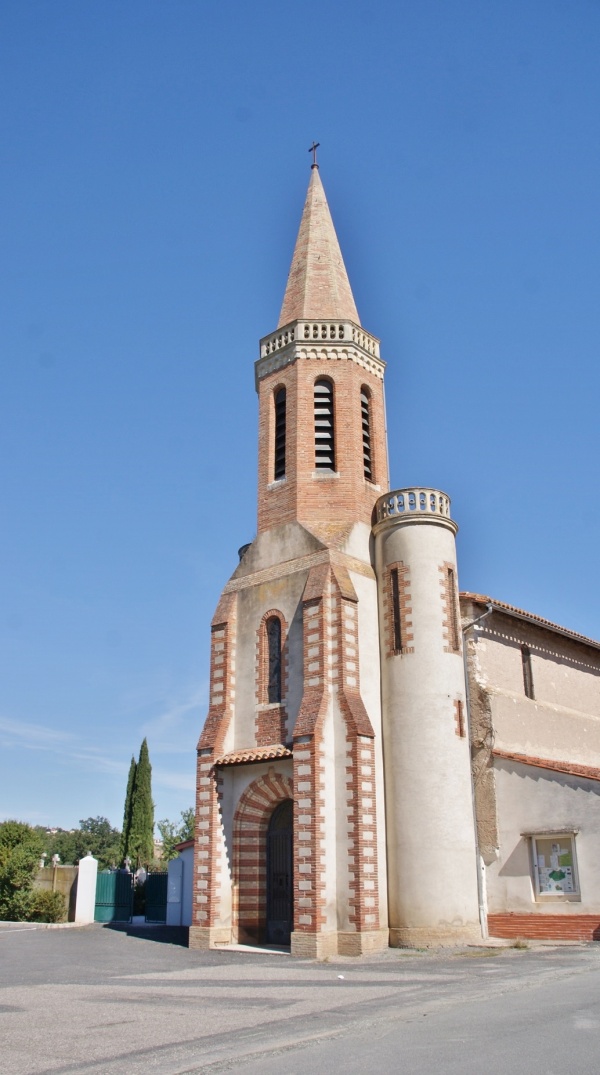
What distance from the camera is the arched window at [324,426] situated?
77.9 feet

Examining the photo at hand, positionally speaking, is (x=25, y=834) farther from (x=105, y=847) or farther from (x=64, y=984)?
(x=105, y=847)

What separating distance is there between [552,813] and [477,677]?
3.68m

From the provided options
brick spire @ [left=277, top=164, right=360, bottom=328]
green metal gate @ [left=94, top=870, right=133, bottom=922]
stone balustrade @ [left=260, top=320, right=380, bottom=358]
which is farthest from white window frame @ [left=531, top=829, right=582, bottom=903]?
green metal gate @ [left=94, top=870, right=133, bottom=922]

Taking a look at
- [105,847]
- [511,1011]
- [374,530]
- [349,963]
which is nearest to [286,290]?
[374,530]

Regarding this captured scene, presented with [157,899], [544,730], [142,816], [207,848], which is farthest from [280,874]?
[142,816]

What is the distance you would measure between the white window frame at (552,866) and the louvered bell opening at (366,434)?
33.5ft

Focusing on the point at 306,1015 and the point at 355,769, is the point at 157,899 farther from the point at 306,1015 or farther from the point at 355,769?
the point at 306,1015

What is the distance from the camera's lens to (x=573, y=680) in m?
26.9

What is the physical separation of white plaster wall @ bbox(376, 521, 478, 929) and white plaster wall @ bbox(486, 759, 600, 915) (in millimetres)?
766

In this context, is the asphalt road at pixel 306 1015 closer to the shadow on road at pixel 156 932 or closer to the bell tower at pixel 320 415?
the shadow on road at pixel 156 932

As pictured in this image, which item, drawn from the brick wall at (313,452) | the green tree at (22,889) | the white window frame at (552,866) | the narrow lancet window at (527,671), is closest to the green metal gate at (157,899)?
the green tree at (22,889)

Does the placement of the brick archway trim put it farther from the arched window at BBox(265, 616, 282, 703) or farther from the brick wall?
the brick wall

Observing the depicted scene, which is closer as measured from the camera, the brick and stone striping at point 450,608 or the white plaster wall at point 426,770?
the white plaster wall at point 426,770

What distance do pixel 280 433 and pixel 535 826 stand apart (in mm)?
12229
